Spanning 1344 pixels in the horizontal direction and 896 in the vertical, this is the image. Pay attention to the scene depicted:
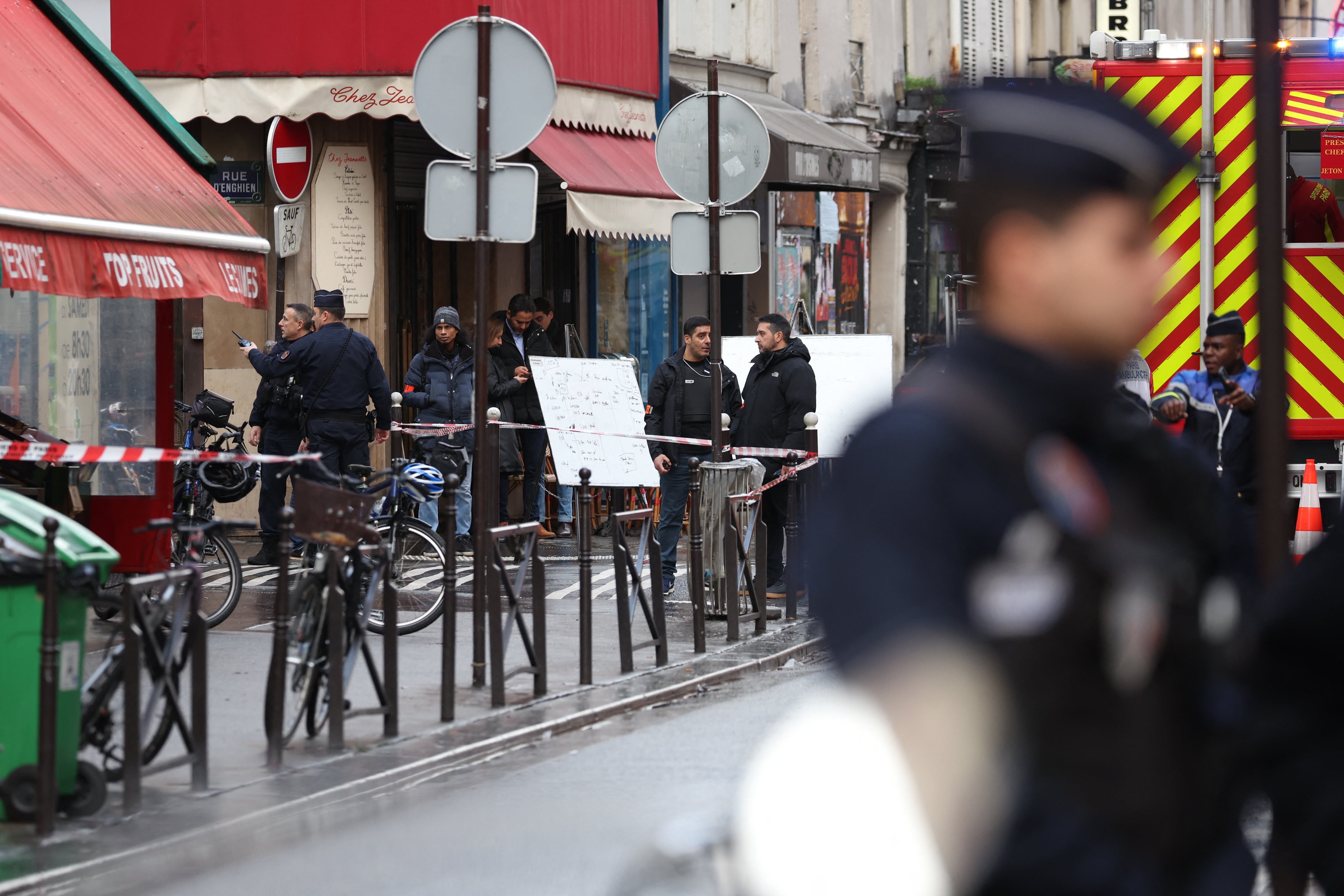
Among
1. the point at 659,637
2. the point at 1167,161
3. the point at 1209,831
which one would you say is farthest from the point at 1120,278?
the point at 659,637

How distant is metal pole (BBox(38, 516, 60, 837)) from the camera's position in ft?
20.0

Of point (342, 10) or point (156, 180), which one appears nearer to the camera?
point (156, 180)

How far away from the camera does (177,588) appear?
6.71 metres

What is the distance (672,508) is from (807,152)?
10.2m

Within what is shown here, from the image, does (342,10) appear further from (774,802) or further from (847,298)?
(774,802)

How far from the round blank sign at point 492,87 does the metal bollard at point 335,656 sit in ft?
7.90

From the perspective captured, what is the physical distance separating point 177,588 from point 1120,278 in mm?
5421

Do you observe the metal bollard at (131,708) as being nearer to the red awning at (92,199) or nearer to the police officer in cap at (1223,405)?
the red awning at (92,199)

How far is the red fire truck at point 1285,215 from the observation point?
10594 mm

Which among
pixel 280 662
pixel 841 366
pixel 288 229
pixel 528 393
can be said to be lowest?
pixel 280 662

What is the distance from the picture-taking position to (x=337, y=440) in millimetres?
14141

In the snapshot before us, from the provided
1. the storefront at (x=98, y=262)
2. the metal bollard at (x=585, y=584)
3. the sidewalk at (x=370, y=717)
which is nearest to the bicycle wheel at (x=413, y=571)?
the sidewalk at (x=370, y=717)

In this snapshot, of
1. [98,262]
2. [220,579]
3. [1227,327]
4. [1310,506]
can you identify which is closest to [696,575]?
[220,579]

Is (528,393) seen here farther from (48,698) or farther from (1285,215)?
(48,698)
